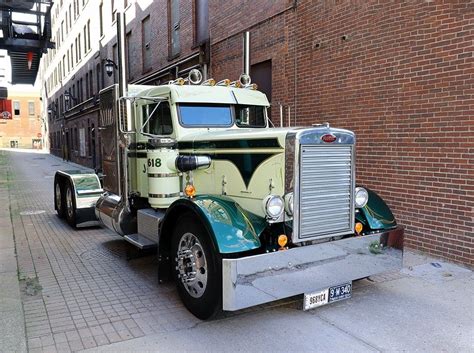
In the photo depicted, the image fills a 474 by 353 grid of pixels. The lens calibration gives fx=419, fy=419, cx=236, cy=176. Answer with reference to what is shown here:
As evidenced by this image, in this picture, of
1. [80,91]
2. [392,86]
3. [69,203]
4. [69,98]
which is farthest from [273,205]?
[69,98]

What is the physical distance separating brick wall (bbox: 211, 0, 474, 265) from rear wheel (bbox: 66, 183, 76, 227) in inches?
193

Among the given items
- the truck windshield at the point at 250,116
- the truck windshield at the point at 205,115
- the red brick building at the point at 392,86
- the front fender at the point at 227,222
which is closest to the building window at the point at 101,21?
the red brick building at the point at 392,86

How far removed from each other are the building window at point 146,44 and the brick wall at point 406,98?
9430 millimetres

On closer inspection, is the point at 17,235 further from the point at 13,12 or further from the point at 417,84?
the point at 417,84

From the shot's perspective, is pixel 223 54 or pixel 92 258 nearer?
A: pixel 92 258

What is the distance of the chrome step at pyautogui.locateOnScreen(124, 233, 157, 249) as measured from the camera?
16.9ft

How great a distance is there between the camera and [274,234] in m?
4.00

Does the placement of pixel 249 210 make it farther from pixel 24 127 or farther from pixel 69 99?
pixel 24 127

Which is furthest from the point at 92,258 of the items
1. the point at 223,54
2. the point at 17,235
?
the point at 223,54

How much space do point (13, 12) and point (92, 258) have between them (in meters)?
3.63

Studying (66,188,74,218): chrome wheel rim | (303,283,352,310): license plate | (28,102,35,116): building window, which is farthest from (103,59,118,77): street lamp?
(28,102,35,116): building window

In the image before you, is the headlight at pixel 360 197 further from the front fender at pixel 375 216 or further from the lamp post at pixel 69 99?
the lamp post at pixel 69 99

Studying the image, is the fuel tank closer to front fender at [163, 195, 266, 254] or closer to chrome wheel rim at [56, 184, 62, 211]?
front fender at [163, 195, 266, 254]

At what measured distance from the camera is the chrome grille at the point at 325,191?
3922mm
